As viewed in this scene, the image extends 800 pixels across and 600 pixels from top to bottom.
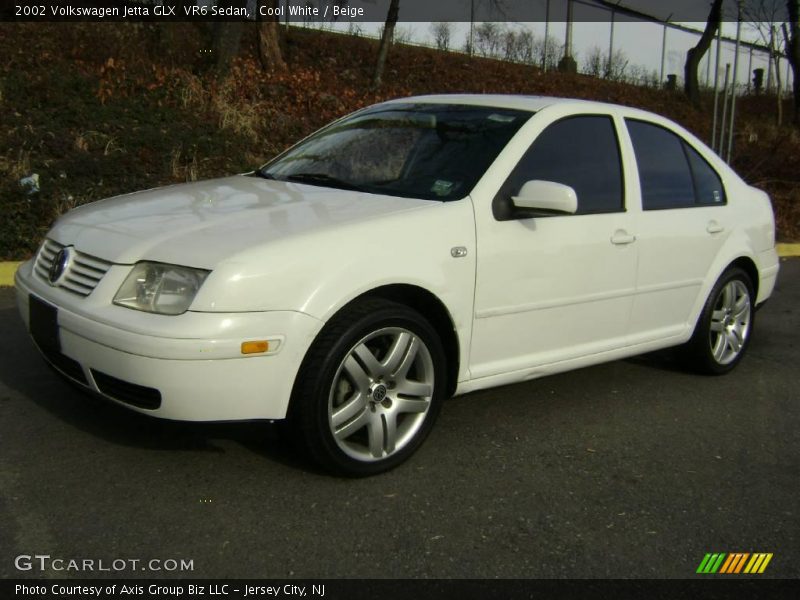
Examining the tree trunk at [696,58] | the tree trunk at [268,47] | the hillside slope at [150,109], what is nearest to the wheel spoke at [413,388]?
the hillside slope at [150,109]

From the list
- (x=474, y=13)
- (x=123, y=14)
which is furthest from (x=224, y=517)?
(x=474, y=13)

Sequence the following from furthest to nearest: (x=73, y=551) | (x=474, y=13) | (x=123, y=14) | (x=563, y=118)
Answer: (x=474, y=13), (x=123, y=14), (x=563, y=118), (x=73, y=551)

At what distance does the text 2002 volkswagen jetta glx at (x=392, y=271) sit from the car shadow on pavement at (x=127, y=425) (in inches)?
3.6

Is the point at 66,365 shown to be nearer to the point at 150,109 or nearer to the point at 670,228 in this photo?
the point at 670,228

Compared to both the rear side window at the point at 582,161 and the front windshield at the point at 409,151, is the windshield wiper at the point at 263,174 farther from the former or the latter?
the rear side window at the point at 582,161

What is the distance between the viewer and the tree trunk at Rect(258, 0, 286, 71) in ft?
46.5

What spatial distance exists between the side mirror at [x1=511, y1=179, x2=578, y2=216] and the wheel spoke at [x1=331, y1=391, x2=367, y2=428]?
1.15m

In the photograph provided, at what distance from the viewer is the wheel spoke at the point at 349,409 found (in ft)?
11.3

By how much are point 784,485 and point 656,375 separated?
170 centimetres

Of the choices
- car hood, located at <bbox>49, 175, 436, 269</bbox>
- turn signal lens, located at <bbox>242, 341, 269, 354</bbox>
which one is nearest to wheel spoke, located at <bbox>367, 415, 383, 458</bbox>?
turn signal lens, located at <bbox>242, 341, 269, 354</bbox>

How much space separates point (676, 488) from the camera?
369cm

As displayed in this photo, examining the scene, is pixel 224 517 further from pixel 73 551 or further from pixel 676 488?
pixel 676 488

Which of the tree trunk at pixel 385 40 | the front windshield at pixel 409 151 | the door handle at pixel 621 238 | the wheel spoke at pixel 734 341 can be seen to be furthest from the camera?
the tree trunk at pixel 385 40

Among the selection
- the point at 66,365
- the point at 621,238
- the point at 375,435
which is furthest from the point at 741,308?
the point at 66,365
